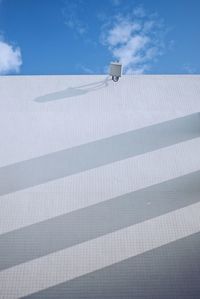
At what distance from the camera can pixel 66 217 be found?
4539 millimetres

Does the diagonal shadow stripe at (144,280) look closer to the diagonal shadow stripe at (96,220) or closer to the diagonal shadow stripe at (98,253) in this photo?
the diagonal shadow stripe at (98,253)

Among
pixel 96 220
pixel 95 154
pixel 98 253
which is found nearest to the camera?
pixel 98 253

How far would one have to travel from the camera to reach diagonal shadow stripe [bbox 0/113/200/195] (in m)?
4.91

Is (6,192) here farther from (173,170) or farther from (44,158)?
(173,170)

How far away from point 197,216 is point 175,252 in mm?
686

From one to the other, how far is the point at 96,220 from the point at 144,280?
1054 mm

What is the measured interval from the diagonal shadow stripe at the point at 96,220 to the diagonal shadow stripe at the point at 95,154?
0.72m

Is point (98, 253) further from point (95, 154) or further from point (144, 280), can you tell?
point (95, 154)

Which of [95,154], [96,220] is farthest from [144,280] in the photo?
[95,154]

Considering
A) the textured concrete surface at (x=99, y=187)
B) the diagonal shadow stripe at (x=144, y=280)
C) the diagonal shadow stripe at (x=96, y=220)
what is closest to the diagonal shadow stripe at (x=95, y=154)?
the textured concrete surface at (x=99, y=187)

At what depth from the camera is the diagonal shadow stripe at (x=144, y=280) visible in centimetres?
392

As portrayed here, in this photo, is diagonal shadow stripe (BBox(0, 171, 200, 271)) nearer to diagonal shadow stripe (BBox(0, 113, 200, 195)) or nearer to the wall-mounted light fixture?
diagonal shadow stripe (BBox(0, 113, 200, 195))

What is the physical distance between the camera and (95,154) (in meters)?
5.23

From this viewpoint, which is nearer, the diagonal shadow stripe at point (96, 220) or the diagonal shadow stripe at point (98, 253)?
the diagonal shadow stripe at point (98, 253)
